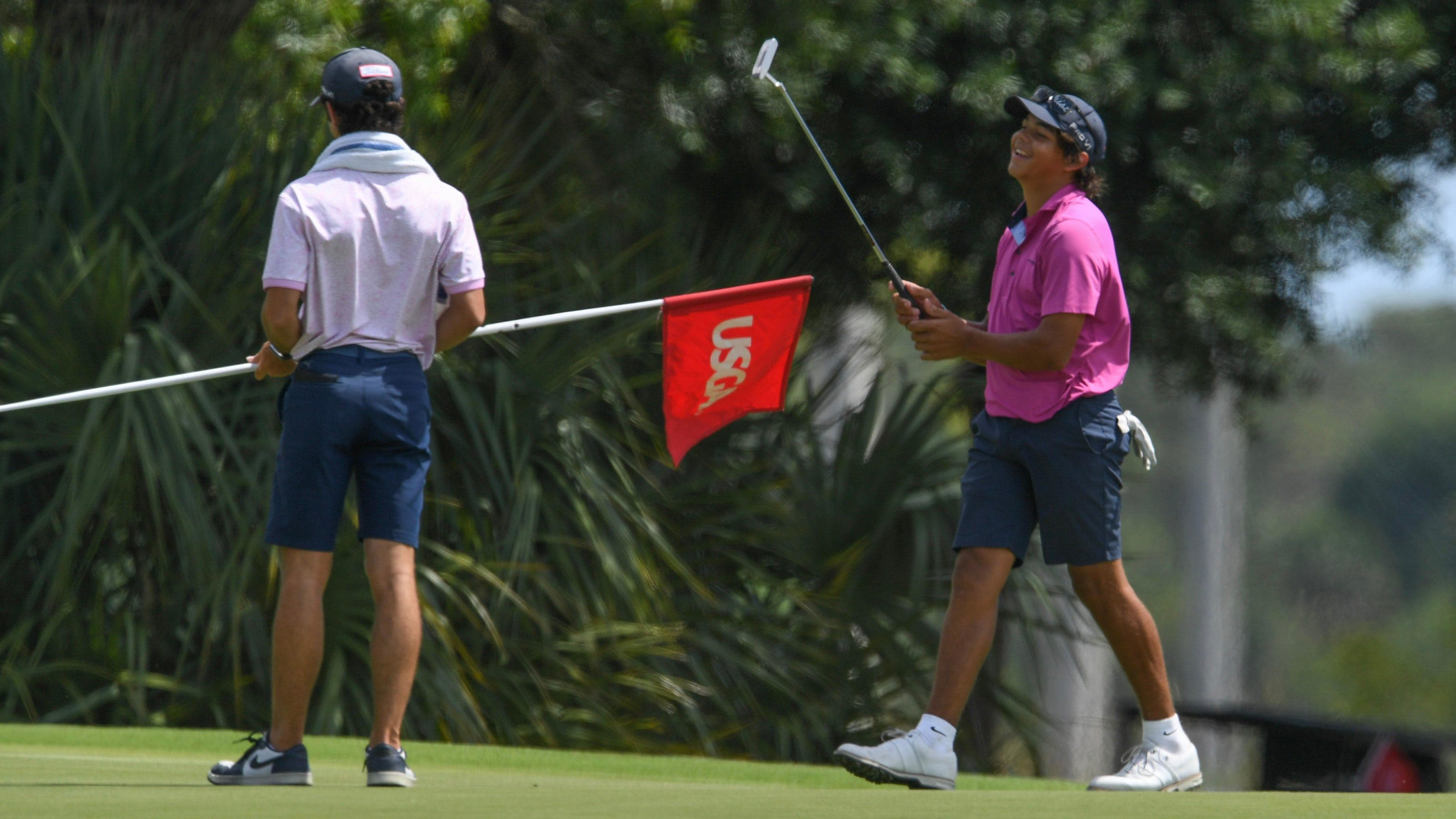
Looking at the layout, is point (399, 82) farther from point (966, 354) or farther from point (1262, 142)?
point (1262, 142)

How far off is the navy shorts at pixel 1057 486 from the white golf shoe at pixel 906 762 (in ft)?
1.70

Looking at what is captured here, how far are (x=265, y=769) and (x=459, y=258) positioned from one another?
126 cm

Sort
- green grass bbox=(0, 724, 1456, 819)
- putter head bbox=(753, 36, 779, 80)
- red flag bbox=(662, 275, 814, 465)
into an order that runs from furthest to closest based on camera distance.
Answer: red flag bbox=(662, 275, 814, 465), putter head bbox=(753, 36, 779, 80), green grass bbox=(0, 724, 1456, 819)

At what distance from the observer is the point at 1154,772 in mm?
4617

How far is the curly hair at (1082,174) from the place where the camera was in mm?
4750

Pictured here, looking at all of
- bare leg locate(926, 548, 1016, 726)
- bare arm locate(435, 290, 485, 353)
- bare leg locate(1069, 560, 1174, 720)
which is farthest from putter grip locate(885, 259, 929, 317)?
bare arm locate(435, 290, 485, 353)

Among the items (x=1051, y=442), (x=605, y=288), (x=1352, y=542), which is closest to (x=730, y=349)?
(x=1051, y=442)

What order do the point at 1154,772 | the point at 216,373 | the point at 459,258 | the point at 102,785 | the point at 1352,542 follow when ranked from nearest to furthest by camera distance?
the point at 102,785 < the point at 459,258 < the point at 1154,772 < the point at 216,373 < the point at 1352,542

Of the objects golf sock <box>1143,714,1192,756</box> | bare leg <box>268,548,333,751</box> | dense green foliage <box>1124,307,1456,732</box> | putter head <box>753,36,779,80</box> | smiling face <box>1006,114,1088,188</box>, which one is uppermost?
putter head <box>753,36,779,80</box>

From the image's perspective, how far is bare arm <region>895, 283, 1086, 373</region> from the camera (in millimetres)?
4520

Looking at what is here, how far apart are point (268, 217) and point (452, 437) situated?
1.27m

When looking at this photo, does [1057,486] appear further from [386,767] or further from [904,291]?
[386,767]

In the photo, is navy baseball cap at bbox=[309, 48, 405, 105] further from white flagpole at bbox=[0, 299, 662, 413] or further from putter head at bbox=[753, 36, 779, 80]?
putter head at bbox=[753, 36, 779, 80]

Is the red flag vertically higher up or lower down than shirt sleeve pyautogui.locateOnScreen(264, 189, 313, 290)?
lower down
